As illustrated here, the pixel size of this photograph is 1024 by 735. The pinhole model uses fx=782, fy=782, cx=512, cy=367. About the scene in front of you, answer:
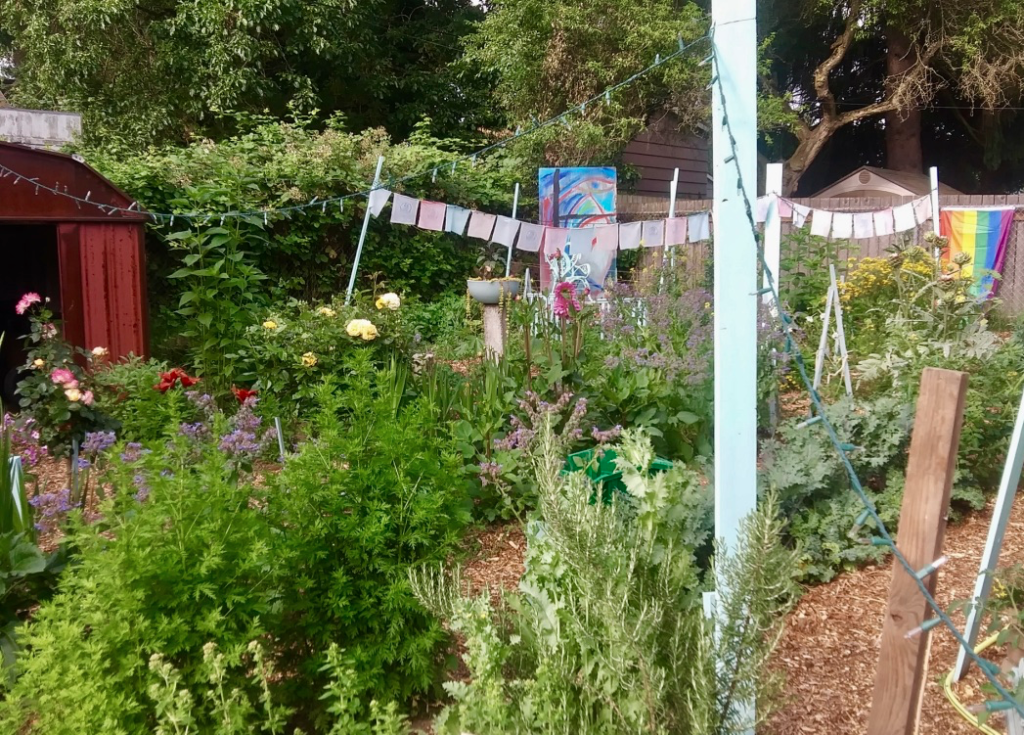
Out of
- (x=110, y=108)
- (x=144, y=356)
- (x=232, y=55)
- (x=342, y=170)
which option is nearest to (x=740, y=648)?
(x=144, y=356)

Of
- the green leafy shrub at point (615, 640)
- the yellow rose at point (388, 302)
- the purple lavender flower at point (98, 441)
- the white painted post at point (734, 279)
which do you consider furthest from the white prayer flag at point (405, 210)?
the green leafy shrub at point (615, 640)

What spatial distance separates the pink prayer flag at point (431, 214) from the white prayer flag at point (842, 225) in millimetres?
3321

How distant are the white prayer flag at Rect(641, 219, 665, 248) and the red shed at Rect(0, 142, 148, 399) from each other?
3983mm

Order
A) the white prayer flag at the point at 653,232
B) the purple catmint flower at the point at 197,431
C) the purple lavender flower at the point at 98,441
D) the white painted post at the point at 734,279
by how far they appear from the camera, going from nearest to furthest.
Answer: the white painted post at the point at 734,279 < the purple catmint flower at the point at 197,431 < the purple lavender flower at the point at 98,441 < the white prayer flag at the point at 653,232

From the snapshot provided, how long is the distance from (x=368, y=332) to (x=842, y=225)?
432 cm

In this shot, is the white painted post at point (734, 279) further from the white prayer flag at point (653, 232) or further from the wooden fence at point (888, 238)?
the wooden fence at point (888, 238)

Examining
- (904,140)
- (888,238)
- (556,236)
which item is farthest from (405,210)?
(904,140)

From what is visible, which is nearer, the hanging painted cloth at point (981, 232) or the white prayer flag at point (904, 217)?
the white prayer flag at point (904, 217)

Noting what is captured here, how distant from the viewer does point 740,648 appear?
59.3 inches

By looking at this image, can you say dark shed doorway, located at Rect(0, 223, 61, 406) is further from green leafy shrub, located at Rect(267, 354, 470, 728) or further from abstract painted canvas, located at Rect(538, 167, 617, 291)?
abstract painted canvas, located at Rect(538, 167, 617, 291)

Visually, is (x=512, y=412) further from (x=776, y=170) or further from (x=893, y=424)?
(x=776, y=170)

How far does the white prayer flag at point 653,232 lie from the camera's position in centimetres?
681

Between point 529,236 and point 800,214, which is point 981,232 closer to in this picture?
point 800,214

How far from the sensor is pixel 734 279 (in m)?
1.88
